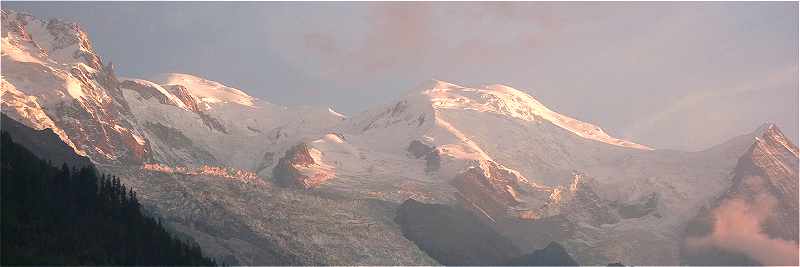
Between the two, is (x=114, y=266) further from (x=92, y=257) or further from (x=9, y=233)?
(x=9, y=233)

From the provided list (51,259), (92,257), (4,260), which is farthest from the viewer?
(92,257)

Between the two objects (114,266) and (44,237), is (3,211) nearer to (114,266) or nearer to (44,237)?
(44,237)

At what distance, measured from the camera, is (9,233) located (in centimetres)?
19062

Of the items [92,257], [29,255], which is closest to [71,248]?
[92,257]

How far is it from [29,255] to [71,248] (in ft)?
56.9

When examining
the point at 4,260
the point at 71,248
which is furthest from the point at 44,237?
the point at 4,260

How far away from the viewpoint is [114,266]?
198875 millimetres

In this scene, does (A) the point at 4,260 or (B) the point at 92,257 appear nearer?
(A) the point at 4,260

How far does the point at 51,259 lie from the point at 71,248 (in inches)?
518

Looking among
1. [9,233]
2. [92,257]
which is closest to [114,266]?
[92,257]

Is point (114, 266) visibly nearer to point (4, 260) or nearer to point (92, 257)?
point (92, 257)

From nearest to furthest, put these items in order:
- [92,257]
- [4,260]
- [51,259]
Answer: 1. [4,260]
2. [51,259]
3. [92,257]

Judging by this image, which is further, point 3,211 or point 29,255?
point 3,211

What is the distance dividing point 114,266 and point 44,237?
13.2 meters
